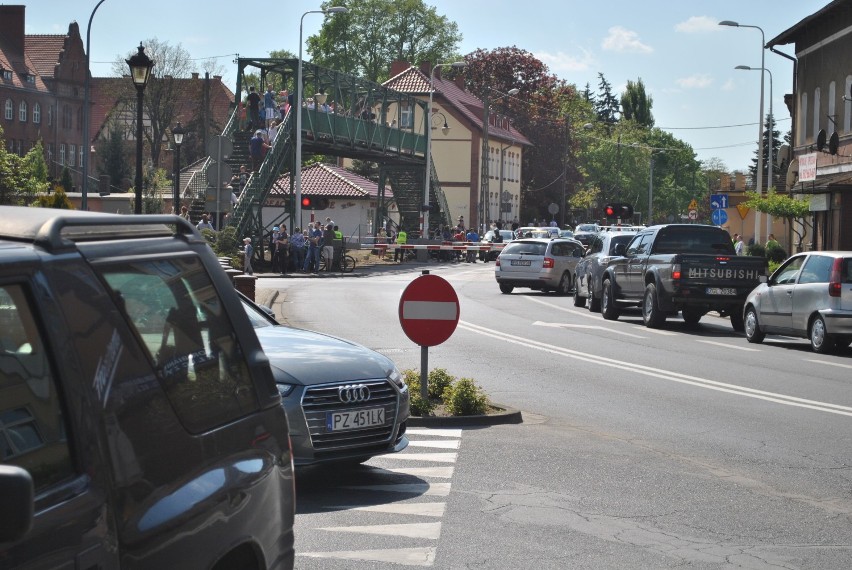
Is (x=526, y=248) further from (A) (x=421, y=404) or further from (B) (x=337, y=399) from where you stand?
(B) (x=337, y=399)

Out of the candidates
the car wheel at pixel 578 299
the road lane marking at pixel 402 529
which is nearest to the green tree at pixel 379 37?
the car wheel at pixel 578 299

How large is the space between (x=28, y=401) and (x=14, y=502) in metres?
0.63

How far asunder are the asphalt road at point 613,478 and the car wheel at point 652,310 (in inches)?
254

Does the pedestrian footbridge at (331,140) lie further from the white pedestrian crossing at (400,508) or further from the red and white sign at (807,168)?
the white pedestrian crossing at (400,508)

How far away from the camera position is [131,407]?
11.5 feet

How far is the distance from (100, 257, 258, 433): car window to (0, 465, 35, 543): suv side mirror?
1.12 meters

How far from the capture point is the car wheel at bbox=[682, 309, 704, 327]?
86.4 ft

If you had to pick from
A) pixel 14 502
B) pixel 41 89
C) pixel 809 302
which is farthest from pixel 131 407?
pixel 41 89

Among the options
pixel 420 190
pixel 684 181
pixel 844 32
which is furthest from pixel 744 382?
pixel 684 181

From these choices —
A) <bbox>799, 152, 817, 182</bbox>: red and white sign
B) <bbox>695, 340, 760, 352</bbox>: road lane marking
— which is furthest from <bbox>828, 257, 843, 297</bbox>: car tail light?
<bbox>799, 152, 817, 182</bbox>: red and white sign

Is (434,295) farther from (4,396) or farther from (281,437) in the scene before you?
(4,396)

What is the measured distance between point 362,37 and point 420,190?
129 feet

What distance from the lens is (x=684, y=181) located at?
16812cm

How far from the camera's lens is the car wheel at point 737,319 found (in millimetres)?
26125
